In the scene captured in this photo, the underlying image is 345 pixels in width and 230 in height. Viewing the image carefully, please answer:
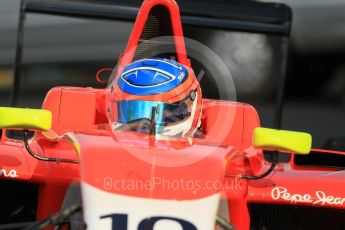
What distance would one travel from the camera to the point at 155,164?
3031mm

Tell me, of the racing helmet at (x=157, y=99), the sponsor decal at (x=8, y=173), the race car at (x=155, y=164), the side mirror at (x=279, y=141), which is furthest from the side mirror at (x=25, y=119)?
the side mirror at (x=279, y=141)

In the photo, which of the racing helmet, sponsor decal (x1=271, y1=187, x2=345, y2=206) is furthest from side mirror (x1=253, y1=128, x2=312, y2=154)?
the racing helmet

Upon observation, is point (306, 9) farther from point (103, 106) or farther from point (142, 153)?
point (142, 153)

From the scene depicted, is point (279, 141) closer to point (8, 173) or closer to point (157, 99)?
point (157, 99)

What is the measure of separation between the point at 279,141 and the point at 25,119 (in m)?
0.95

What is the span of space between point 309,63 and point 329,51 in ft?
0.61

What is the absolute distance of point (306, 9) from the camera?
A: 267 inches

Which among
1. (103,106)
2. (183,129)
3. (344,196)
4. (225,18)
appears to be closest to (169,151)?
(183,129)

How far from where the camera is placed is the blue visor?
3.57 metres

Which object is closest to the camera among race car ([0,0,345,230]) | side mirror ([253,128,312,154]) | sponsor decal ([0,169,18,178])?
race car ([0,0,345,230])

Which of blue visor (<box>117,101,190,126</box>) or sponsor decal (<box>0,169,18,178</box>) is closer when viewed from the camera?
sponsor decal (<box>0,169,18,178</box>)

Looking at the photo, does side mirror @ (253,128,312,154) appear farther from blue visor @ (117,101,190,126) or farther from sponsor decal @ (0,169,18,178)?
sponsor decal @ (0,169,18,178)

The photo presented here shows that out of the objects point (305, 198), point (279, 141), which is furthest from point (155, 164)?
point (305, 198)

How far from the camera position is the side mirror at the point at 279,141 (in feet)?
10.5
